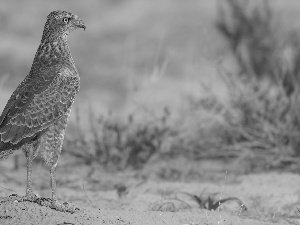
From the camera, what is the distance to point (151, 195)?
649cm

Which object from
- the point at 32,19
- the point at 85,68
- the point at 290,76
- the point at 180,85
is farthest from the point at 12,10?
the point at 290,76

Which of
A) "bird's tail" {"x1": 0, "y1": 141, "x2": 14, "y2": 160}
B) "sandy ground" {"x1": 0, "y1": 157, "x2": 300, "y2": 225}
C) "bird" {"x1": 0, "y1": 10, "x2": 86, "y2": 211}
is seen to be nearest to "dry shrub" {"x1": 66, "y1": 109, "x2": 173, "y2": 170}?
"sandy ground" {"x1": 0, "y1": 157, "x2": 300, "y2": 225}

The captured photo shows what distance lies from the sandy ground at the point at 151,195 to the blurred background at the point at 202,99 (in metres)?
0.30

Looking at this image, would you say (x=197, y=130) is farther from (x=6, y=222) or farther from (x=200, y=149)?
(x=6, y=222)

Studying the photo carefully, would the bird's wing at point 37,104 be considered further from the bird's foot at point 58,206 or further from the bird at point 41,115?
the bird's foot at point 58,206

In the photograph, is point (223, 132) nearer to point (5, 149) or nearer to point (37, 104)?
point (37, 104)

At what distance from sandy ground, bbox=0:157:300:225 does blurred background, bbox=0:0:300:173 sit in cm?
30

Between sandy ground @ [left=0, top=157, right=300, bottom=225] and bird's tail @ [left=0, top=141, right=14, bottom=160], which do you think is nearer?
sandy ground @ [left=0, top=157, right=300, bottom=225]

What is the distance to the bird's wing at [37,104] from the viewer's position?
482 centimetres

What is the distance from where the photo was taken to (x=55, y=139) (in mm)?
4891

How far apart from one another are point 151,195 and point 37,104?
1945 mm

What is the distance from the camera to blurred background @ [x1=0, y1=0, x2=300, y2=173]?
25.3 ft

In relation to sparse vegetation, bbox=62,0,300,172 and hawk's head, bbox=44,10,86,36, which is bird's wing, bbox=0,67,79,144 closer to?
hawk's head, bbox=44,10,86,36

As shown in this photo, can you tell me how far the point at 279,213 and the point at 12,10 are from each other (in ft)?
34.9
